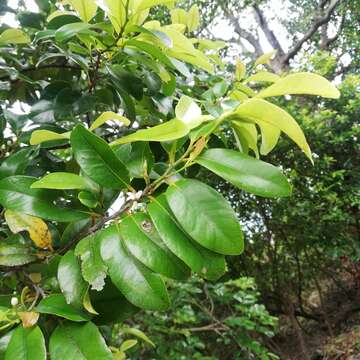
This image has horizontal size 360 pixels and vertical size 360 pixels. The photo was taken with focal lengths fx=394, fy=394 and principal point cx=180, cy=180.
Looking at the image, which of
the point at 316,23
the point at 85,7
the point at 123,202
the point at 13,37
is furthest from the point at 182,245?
the point at 316,23

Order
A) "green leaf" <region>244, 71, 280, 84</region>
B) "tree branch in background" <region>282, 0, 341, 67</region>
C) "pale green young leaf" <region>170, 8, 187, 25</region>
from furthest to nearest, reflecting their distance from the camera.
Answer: "tree branch in background" <region>282, 0, 341, 67</region>
"pale green young leaf" <region>170, 8, 187, 25</region>
"green leaf" <region>244, 71, 280, 84</region>

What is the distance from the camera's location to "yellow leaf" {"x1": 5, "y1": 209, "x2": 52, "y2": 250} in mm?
616

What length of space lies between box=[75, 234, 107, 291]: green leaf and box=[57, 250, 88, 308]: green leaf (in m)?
0.02

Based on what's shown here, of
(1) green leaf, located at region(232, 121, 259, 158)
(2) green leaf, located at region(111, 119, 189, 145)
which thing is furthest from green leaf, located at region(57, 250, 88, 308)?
(1) green leaf, located at region(232, 121, 259, 158)

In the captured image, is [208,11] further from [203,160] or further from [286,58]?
[203,160]

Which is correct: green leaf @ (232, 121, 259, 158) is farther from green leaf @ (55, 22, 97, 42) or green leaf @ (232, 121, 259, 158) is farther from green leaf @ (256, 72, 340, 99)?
green leaf @ (55, 22, 97, 42)

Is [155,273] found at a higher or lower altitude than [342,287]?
higher

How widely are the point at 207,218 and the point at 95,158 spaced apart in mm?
179

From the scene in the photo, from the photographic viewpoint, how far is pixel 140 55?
0.75 meters

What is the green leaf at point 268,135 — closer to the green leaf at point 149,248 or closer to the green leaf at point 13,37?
the green leaf at point 149,248

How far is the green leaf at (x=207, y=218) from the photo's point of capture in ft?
1.55

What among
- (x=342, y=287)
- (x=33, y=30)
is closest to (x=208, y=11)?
(x=342, y=287)

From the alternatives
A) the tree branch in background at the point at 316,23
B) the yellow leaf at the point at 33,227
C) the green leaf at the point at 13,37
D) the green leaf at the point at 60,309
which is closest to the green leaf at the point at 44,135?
the yellow leaf at the point at 33,227

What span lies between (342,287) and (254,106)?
3.86m
